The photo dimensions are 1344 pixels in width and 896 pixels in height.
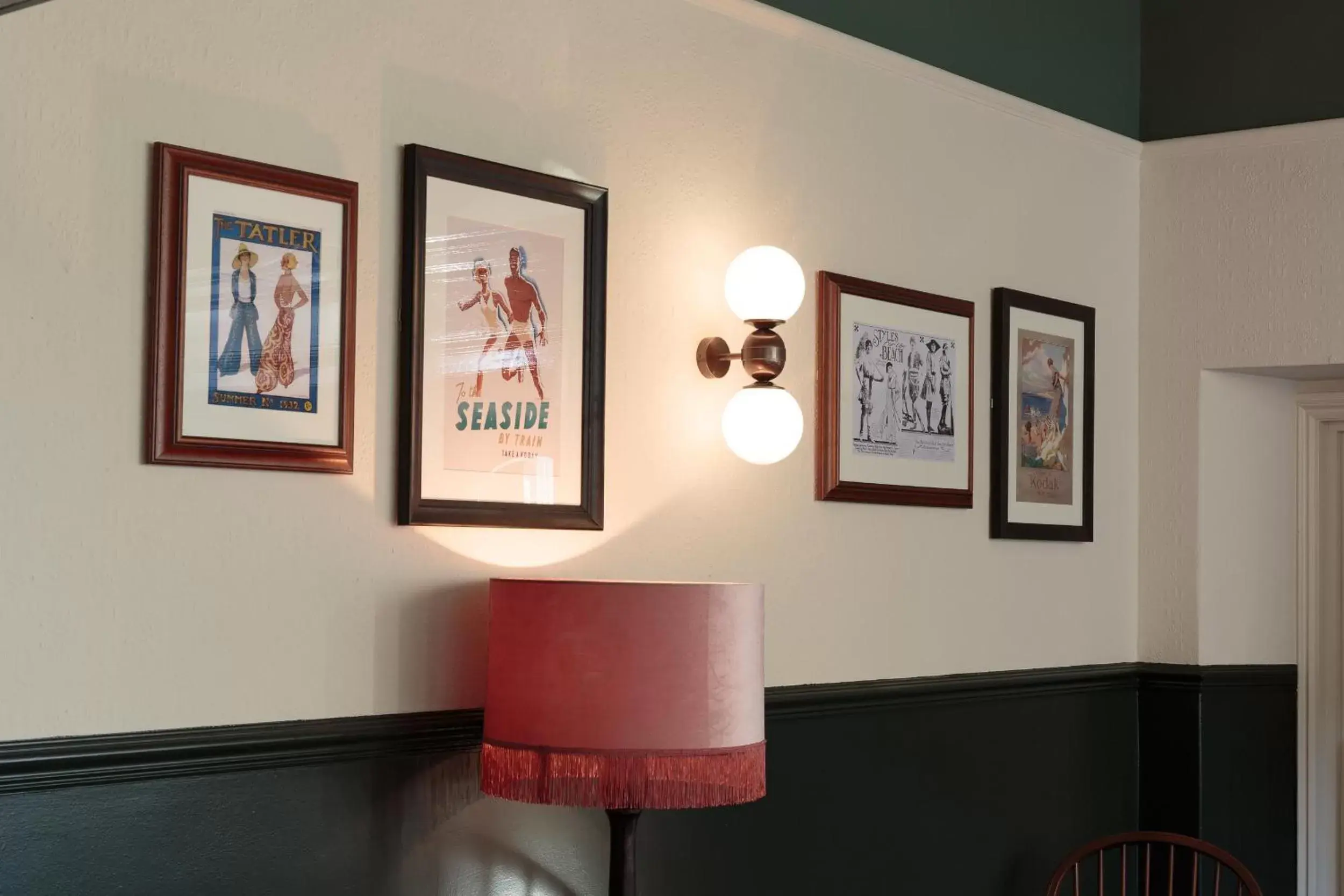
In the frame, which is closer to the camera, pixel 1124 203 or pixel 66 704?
pixel 66 704

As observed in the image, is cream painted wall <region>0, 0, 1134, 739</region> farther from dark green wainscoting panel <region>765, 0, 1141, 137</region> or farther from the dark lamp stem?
the dark lamp stem

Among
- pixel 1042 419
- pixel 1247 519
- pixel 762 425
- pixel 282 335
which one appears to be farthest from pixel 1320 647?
pixel 282 335

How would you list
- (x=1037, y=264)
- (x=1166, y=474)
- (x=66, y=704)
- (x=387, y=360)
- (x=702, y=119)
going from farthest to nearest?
(x=1166, y=474) → (x=1037, y=264) → (x=702, y=119) → (x=387, y=360) → (x=66, y=704)

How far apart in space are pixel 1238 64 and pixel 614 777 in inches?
121

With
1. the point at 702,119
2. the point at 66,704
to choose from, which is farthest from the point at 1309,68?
the point at 66,704

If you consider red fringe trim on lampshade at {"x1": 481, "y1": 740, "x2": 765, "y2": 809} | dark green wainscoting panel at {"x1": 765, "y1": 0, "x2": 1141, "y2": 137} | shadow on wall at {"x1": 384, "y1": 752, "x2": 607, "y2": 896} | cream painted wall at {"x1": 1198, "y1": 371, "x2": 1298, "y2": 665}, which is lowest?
shadow on wall at {"x1": 384, "y1": 752, "x2": 607, "y2": 896}

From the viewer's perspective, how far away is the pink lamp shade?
8.14 ft

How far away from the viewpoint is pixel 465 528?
2791 mm

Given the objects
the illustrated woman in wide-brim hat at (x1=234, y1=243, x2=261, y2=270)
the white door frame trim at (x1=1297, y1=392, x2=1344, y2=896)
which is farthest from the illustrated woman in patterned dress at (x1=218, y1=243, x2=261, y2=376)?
the white door frame trim at (x1=1297, y1=392, x2=1344, y2=896)

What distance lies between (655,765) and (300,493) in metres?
0.75

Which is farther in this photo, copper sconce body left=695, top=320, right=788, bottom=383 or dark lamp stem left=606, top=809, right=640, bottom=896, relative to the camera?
copper sconce body left=695, top=320, right=788, bottom=383

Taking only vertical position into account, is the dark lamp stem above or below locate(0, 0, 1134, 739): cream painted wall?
below

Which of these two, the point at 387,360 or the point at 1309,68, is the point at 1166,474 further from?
the point at 387,360

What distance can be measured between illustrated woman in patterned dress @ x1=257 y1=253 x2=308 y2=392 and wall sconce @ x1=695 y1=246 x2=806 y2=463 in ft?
3.24
